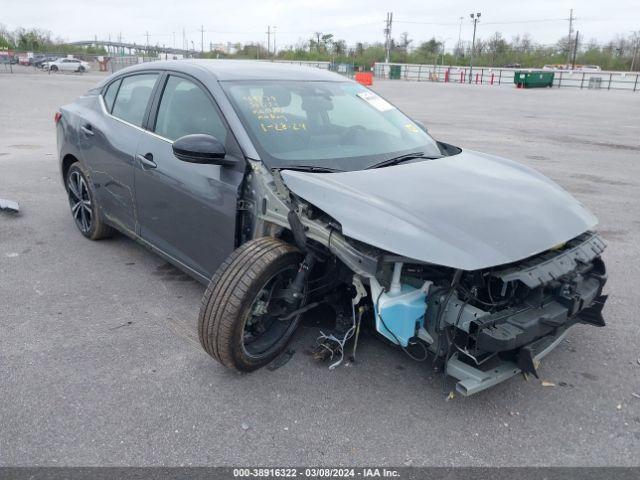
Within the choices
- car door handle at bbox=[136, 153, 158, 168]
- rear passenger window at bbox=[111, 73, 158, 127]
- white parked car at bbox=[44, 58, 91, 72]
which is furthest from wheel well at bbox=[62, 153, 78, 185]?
white parked car at bbox=[44, 58, 91, 72]

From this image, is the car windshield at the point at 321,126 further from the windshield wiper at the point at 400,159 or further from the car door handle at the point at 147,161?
the car door handle at the point at 147,161

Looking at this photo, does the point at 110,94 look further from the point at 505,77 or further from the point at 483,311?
the point at 505,77

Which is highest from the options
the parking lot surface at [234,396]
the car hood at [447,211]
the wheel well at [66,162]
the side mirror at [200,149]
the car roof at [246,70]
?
the car roof at [246,70]

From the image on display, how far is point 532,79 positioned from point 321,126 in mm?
44929

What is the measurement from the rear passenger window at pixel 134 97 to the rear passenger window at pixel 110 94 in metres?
0.08

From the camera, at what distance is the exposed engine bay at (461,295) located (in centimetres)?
260

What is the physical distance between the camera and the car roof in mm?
3793

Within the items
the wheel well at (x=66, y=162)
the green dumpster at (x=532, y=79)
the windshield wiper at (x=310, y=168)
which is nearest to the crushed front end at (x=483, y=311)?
the windshield wiper at (x=310, y=168)

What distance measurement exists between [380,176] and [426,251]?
78 cm

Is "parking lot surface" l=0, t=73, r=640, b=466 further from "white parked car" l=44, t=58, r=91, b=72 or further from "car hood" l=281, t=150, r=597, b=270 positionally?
"white parked car" l=44, t=58, r=91, b=72

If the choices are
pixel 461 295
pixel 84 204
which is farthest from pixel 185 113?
pixel 461 295

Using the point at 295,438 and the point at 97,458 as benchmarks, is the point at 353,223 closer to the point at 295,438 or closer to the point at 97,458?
the point at 295,438

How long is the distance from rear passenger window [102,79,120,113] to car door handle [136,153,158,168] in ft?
3.33

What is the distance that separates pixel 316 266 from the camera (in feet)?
10.6
